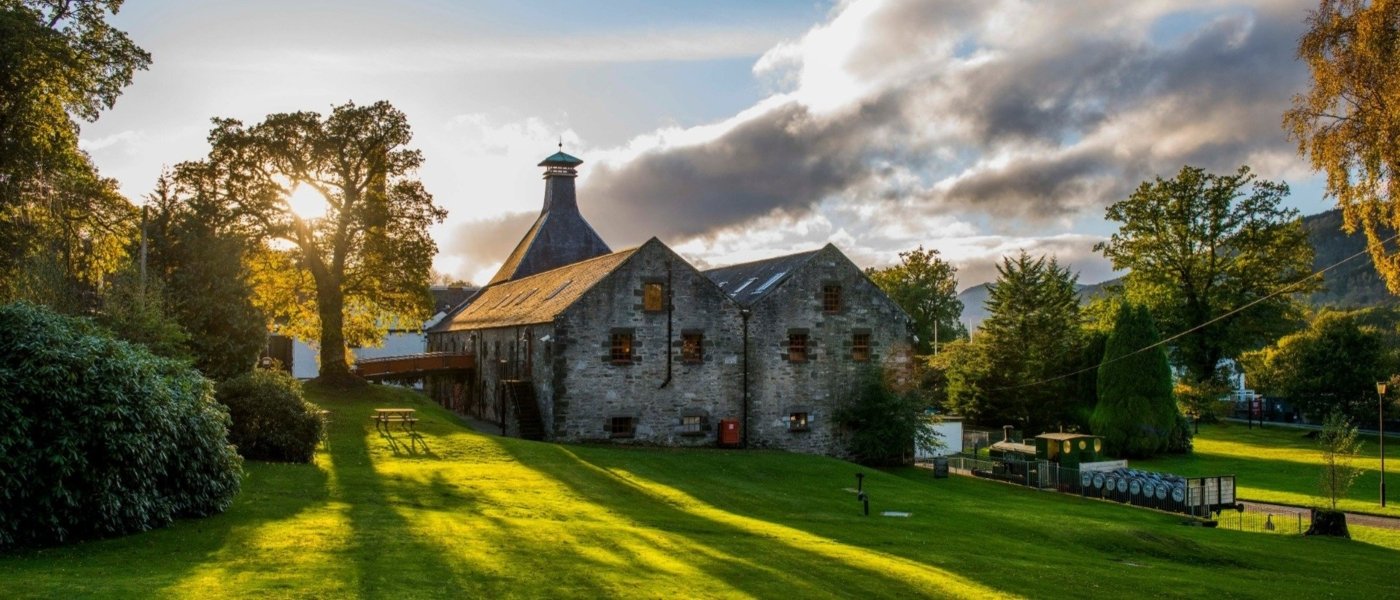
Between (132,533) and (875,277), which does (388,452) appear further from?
(875,277)

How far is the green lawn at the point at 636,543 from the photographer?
13719 millimetres

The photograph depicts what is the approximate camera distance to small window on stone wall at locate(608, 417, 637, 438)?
37906mm

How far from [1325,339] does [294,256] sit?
59.1 m

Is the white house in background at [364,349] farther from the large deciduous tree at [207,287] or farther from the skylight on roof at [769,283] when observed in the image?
the large deciduous tree at [207,287]

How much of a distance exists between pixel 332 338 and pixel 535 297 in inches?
360

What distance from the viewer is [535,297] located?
152ft

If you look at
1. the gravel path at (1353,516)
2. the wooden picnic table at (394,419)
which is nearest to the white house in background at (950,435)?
the gravel path at (1353,516)

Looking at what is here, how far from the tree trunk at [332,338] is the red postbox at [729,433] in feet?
57.5

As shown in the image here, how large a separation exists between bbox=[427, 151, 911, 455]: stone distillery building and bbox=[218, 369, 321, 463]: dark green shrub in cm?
→ 1126

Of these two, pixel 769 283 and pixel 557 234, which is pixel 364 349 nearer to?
pixel 557 234

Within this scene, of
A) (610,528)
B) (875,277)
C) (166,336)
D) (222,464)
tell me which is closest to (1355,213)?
(610,528)

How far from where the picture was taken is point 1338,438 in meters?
31.6

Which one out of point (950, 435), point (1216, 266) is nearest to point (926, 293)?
point (1216, 266)

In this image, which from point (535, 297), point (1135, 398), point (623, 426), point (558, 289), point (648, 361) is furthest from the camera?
point (1135, 398)
